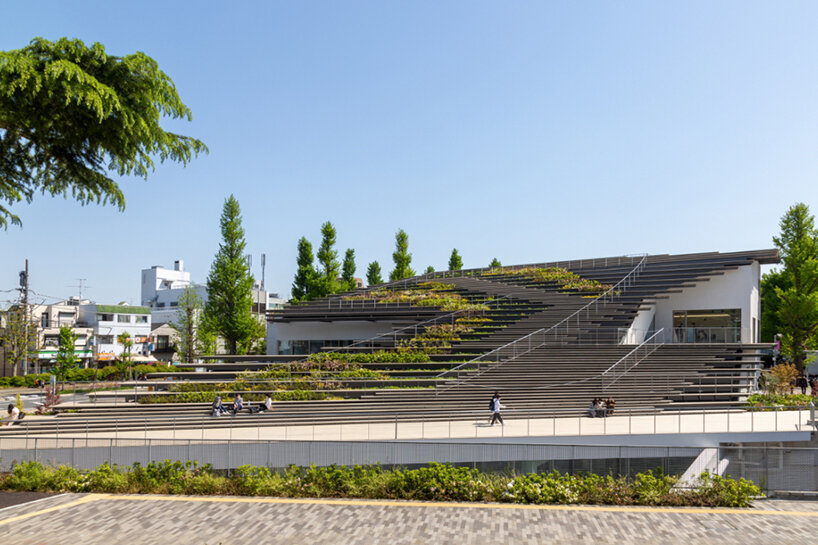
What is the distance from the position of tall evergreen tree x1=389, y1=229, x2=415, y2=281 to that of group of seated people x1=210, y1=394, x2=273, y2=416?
45.5 m

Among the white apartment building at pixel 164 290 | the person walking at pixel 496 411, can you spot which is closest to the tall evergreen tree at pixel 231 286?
the person walking at pixel 496 411

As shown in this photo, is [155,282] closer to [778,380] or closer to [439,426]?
[439,426]

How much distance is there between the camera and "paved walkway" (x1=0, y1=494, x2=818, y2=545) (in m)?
10.1

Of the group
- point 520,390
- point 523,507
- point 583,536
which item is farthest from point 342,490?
point 520,390

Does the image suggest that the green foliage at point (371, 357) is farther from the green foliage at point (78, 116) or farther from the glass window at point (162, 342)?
A: the glass window at point (162, 342)

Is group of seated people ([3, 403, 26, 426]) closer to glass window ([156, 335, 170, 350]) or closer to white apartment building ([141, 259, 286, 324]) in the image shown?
glass window ([156, 335, 170, 350])

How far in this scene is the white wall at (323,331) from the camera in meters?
40.8

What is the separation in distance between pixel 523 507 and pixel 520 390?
560 inches

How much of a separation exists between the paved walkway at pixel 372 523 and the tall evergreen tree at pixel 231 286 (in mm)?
32700

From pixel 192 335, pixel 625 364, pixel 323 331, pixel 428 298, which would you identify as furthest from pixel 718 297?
pixel 192 335

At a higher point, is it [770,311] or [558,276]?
[558,276]

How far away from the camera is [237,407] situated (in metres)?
23.2

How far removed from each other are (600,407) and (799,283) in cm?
2727

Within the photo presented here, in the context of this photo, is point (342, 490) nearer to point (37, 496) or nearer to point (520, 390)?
point (37, 496)
